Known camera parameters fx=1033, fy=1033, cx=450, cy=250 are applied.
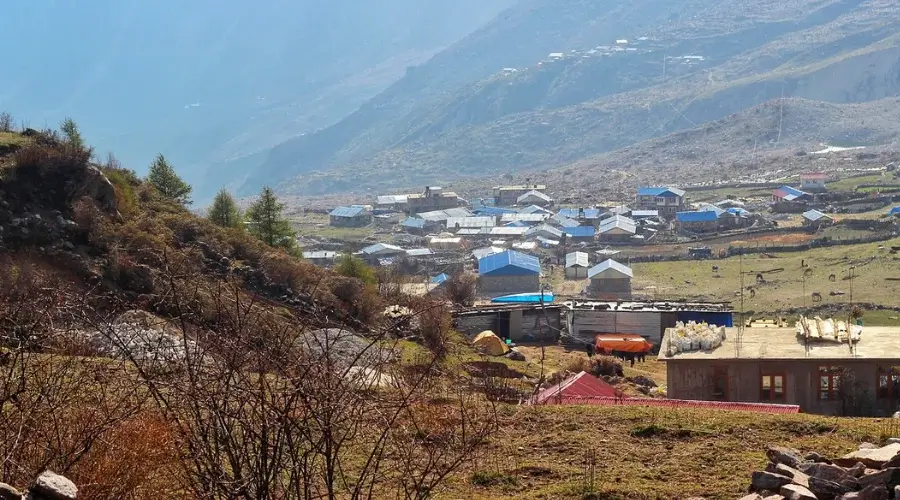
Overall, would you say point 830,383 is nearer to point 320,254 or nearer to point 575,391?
point 575,391

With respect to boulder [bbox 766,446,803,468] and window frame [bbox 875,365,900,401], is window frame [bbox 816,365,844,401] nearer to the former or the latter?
window frame [bbox 875,365,900,401]

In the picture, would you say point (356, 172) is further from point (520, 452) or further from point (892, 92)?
point (520, 452)

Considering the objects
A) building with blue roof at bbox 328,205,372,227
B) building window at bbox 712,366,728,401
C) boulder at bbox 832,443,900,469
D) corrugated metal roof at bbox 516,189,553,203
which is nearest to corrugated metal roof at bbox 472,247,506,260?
building with blue roof at bbox 328,205,372,227

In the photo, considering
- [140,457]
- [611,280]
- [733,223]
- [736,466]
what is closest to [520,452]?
[736,466]

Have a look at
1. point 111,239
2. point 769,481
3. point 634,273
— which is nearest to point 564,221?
point 634,273

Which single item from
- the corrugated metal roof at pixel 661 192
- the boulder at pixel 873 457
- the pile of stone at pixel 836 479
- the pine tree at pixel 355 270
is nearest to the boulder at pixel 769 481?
the pile of stone at pixel 836 479

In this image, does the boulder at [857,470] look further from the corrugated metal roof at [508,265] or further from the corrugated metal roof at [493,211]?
the corrugated metal roof at [493,211]
